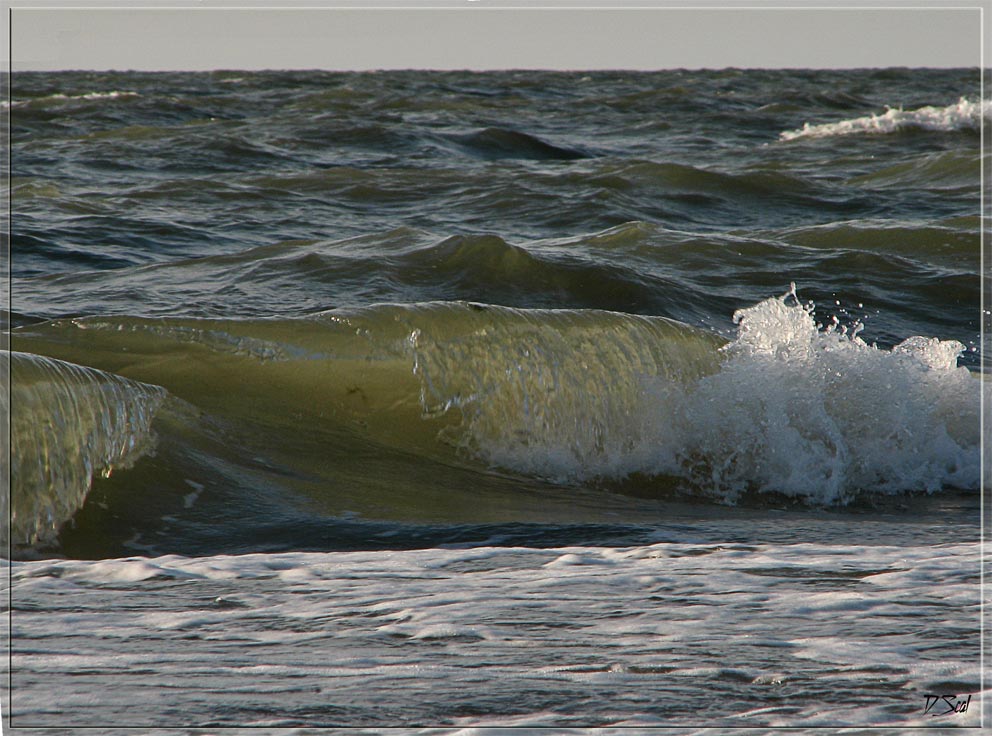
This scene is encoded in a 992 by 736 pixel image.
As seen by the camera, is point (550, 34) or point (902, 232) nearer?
point (550, 34)

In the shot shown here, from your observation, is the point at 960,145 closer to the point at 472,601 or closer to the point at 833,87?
the point at 833,87

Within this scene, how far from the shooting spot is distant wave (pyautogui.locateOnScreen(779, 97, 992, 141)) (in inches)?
575

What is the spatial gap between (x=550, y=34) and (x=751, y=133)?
12.4 meters

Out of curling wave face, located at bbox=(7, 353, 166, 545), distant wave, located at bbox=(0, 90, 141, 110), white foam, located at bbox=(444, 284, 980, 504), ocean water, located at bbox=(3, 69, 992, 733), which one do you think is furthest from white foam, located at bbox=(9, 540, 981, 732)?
distant wave, located at bbox=(0, 90, 141, 110)

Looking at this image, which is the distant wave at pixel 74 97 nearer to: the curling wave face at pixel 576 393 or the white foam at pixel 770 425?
the curling wave face at pixel 576 393

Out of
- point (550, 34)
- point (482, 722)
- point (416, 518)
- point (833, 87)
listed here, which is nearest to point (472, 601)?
point (482, 722)

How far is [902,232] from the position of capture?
319 inches
